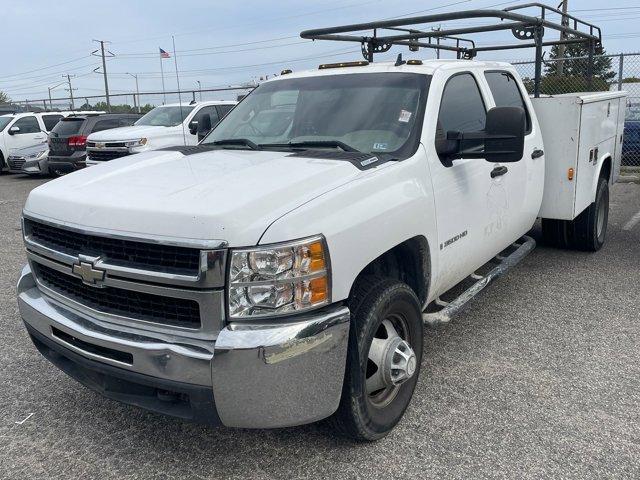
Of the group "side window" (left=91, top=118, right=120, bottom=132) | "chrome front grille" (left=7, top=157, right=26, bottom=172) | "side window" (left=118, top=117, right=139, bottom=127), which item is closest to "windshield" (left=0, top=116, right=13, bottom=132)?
"chrome front grille" (left=7, top=157, right=26, bottom=172)

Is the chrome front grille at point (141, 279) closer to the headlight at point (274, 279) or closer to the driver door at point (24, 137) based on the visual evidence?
the headlight at point (274, 279)

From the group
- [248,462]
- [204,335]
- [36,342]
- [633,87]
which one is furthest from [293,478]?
[633,87]

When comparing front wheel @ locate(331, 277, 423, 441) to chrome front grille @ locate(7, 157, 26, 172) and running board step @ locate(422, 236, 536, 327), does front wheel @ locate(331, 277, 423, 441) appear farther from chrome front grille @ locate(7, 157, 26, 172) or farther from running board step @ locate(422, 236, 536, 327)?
chrome front grille @ locate(7, 157, 26, 172)

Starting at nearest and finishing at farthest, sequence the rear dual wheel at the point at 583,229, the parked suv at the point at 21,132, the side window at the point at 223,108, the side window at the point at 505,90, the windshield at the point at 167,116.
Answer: the side window at the point at 505,90, the rear dual wheel at the point at 583,229, the windshield at the point at 167,116, the side window at the point at 223,108, the parked suv at the point at 21,132

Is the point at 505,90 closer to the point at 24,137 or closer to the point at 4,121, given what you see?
the point at 24,137

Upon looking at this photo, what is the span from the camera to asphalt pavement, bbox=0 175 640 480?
2914 mm

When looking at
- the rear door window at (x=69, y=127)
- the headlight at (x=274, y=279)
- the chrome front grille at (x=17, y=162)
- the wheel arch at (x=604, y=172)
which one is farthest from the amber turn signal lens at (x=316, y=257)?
the chrome front grille at (x=17, y=162)

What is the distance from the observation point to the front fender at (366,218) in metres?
2.58

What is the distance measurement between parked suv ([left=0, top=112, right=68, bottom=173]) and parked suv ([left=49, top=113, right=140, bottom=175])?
2.38 metres

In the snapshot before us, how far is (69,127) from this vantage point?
47.1 feet

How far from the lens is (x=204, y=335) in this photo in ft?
8.27

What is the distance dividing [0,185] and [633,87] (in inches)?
596

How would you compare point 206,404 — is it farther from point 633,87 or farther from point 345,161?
point 633,87

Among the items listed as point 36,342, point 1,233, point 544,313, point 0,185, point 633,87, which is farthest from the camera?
point 0,185
